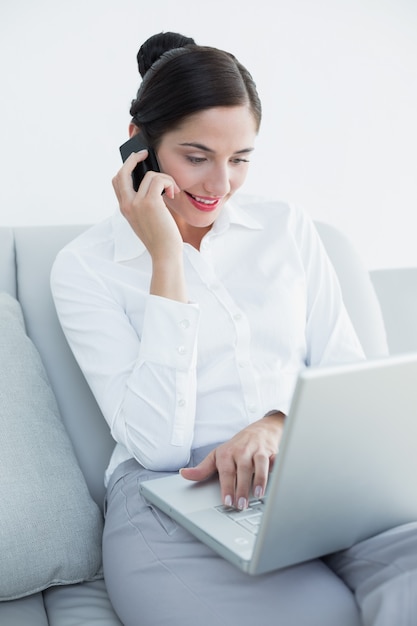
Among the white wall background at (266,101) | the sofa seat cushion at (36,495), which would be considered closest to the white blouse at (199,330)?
the sofa seat cushion at (36,495)

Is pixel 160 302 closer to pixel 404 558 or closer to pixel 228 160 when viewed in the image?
pixel 228 160

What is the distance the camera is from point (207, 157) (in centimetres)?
146

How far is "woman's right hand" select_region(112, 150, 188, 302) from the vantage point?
1.39 m

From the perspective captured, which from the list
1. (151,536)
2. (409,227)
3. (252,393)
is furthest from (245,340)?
(409,227)

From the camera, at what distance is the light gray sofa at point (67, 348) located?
125cm

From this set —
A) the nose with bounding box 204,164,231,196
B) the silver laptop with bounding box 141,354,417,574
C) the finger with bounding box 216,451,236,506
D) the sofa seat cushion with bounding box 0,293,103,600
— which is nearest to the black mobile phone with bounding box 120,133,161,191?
the nose with bounding box 204,164,231,196

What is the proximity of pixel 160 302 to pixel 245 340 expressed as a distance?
203 millimetres

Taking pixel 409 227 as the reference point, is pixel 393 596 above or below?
below

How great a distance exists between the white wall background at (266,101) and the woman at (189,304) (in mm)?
463

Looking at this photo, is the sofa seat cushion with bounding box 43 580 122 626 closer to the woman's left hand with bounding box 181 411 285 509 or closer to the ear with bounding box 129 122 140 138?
the woman's left hand with bounding box 181 411 285 509

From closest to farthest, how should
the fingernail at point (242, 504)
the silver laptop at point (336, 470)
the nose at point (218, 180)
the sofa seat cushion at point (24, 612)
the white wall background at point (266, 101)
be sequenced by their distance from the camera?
the silver laptop at point (336, 470) → the fingernail at point (242, 504) → the sofa seat cushion at point (24, 612) → the nose at point (218, 180) → the white wall background at point (266, 101)

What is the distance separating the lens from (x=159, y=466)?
4.48 feet

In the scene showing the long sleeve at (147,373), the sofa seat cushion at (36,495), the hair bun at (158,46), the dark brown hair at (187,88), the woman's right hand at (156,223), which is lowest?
the sofa seat cushion at (36,495)

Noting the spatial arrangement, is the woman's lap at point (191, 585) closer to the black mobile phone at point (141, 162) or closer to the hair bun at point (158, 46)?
the black mobile phone at point (141, 162)
